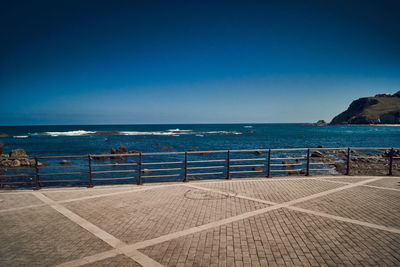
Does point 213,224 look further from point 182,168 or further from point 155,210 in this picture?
point 182,168

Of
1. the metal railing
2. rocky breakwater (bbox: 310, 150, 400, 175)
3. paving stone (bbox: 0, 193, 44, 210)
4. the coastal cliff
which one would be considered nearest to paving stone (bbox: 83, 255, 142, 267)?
the metal railing

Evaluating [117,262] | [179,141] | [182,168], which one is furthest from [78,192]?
[179,141]

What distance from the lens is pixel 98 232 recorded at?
210 inches

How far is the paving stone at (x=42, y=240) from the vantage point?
4.29 meters

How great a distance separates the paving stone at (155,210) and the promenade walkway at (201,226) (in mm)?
28

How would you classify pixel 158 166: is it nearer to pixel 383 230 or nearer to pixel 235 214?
pixel 235 214

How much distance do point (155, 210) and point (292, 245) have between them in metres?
3.91

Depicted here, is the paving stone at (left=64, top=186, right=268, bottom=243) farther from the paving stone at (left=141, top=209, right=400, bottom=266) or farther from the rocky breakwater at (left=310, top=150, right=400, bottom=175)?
the rocky breakwater at (left=310, top=150, right=400, bottom=175)

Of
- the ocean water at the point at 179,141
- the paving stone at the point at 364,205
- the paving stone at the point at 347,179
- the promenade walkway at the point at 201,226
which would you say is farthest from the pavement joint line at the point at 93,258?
the ocean water at the point at 179,141

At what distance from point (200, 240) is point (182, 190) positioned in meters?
4.03

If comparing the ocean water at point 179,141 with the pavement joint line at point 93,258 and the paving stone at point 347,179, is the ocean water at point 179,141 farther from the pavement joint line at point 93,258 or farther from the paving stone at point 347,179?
the pavement joint line at point 93,258

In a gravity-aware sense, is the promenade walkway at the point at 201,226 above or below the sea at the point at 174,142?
above

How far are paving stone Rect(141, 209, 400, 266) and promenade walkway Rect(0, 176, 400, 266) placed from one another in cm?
2

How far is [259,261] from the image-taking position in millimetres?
4152
